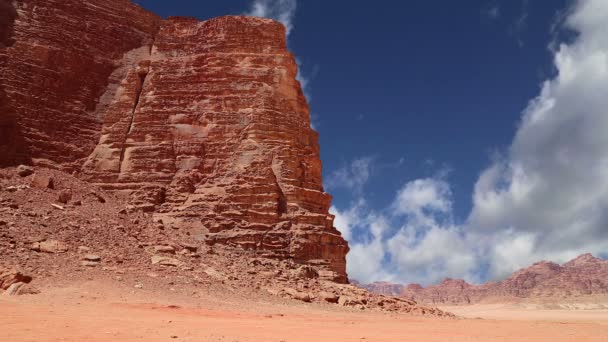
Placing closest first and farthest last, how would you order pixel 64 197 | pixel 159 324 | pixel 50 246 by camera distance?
pixel 159 324 → pixel 50 246 → pixel 64 197

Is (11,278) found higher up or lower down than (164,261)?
lower down

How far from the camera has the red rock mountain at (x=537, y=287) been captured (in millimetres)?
121750

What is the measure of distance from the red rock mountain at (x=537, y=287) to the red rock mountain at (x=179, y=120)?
10713cm

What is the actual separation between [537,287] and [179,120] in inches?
4875

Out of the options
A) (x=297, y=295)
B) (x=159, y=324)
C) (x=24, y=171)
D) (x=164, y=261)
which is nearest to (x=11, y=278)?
(x=164, y=261)

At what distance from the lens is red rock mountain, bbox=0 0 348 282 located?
3158cm

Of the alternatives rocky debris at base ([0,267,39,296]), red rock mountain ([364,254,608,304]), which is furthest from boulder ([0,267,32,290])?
red rock mountain ([364,254,608,304])

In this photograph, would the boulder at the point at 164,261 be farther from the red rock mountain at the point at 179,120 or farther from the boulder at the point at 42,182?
the boulder at the point at 42,182

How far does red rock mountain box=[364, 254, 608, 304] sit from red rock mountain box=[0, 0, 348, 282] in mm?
107130

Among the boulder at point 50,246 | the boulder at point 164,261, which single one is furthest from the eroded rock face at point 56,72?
the boulder at point 164,261

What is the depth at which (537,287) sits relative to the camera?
13100cm

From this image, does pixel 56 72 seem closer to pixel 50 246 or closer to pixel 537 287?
pixel 50 246

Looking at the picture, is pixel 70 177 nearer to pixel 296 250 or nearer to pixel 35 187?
pixel 35 187

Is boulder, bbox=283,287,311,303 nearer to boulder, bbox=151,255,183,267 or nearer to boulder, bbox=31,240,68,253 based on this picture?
boulder, bbox=151,255,183,267
